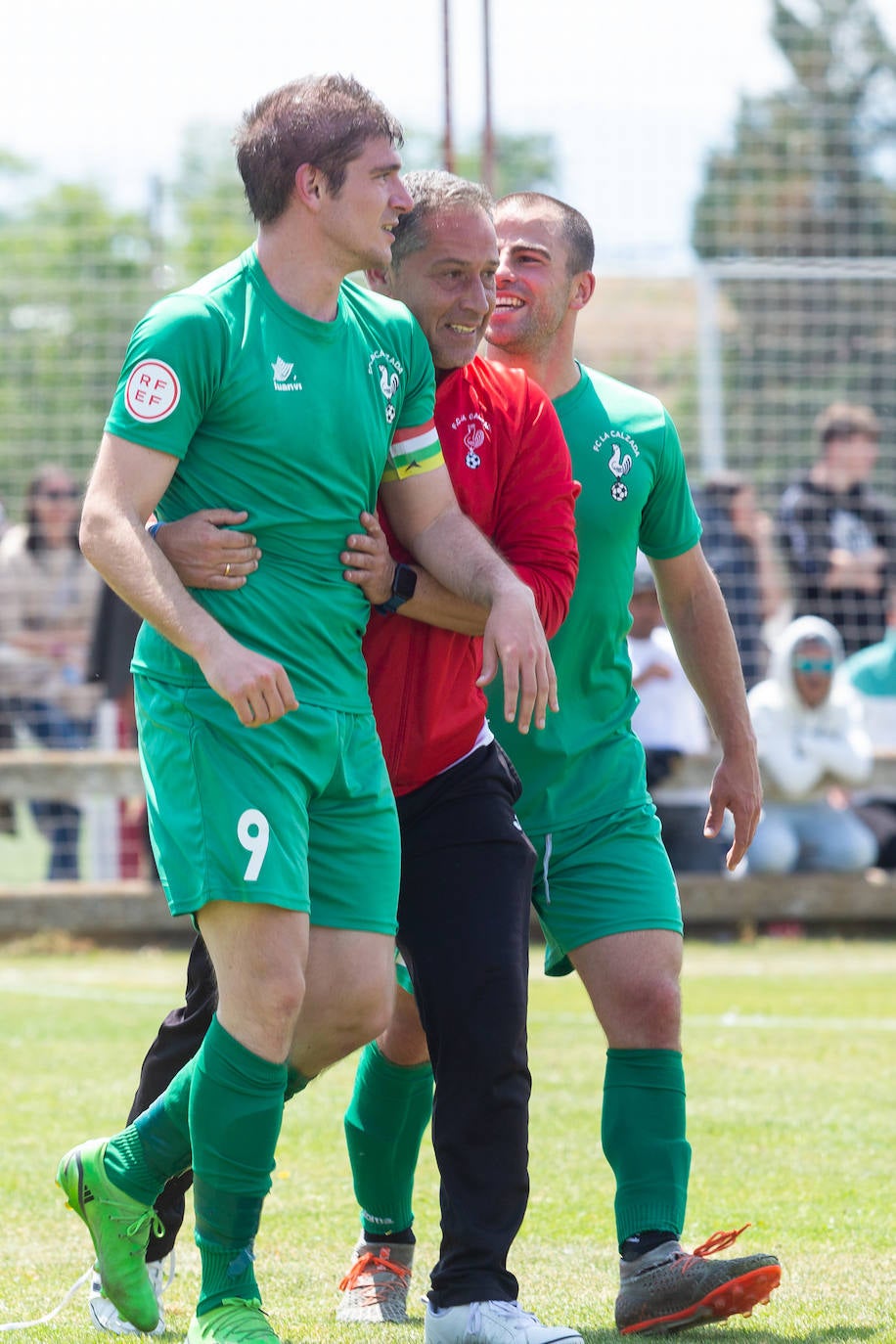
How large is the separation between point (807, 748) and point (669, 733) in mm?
816

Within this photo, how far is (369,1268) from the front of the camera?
443 centimetres

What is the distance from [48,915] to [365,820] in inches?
309

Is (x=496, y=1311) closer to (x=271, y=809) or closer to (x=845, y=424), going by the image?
(x=271, y=809)

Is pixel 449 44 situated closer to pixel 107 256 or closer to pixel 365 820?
pixel 107 256

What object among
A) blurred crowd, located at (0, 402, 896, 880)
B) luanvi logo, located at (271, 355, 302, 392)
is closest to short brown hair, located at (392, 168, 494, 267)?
luanvi logo, located at (271, 355, 302, 392)

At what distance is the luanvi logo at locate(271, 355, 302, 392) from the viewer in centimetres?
372

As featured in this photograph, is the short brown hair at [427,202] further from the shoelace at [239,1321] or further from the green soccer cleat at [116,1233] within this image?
the shoelace at [239,1321]

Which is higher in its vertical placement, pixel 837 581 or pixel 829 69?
pixel 829 69

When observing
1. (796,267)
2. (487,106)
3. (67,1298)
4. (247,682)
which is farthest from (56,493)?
(247,682)

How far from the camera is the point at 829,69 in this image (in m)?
29.9

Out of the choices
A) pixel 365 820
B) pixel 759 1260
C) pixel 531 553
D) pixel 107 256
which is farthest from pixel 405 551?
pixel 107 256

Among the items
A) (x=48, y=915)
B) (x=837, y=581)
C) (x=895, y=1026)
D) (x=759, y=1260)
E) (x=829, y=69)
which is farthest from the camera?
(x=829, y=69)

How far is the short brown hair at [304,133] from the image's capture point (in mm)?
3750

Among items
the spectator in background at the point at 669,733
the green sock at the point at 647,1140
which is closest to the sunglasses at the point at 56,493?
the spectator in background at the point at 669,733
